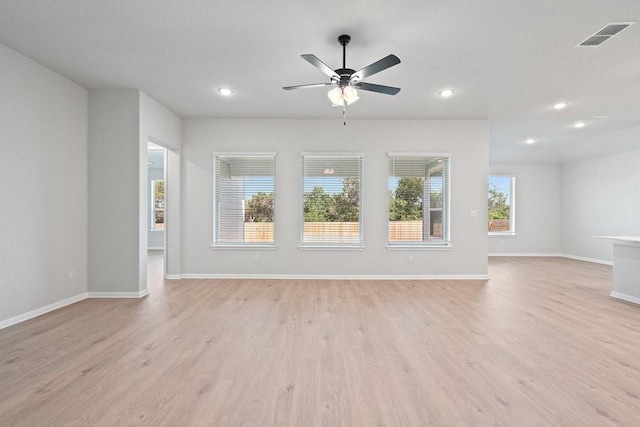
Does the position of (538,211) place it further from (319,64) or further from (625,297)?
(319,64)

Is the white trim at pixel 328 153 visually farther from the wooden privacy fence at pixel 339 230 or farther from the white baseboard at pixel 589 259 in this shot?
the white baseboard at pixel 589 259

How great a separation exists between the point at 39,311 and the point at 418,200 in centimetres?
578

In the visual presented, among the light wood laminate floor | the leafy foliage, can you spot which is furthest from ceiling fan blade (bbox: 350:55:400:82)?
the leafy foliage

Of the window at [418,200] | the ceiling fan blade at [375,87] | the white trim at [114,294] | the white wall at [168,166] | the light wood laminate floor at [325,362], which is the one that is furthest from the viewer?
the window at [418,200]

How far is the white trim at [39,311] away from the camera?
3.32 m

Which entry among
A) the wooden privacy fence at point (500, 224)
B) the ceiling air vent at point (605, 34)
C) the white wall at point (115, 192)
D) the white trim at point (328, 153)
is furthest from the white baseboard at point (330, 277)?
the wooden privacy fence at point (500, 224)

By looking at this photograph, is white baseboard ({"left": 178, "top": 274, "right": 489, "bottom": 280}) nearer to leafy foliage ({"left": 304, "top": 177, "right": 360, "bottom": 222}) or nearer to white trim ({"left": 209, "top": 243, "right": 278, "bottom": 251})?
white trim ({"left": 209, "top": 243, "right": 278, "bottom": 251})

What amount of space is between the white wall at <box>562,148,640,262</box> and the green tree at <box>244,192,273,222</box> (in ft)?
24.7

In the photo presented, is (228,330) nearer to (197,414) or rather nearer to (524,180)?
(197,414)

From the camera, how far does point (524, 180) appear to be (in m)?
9.29

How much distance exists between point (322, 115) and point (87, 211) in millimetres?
3934

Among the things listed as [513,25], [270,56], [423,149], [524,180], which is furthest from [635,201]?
[270,56]

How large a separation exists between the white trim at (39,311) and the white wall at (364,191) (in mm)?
1730

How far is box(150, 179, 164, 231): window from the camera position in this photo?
10.5 metres
